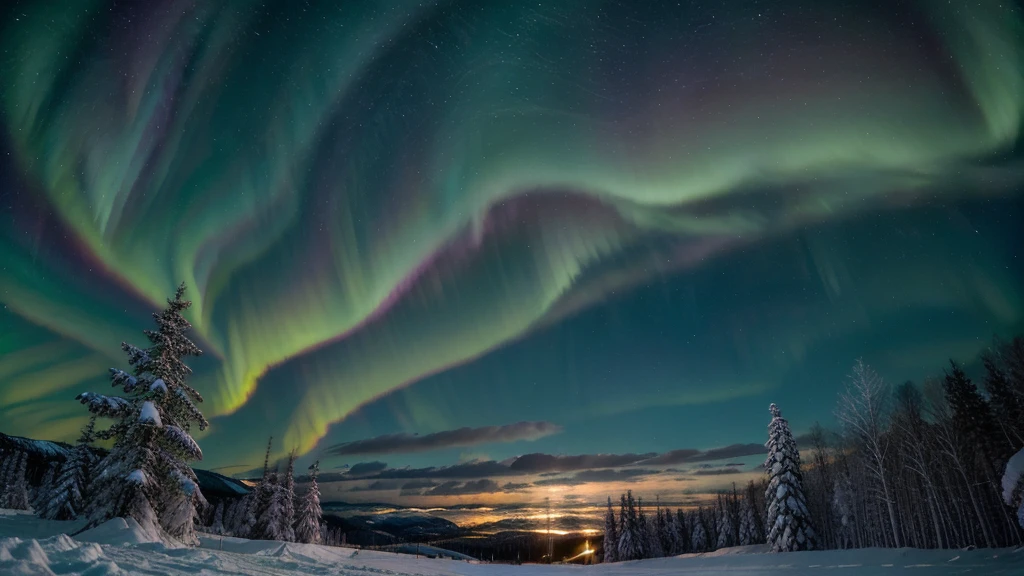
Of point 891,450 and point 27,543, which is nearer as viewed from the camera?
point 27,543

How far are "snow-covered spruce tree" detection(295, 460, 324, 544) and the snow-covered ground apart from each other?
23.4 meters

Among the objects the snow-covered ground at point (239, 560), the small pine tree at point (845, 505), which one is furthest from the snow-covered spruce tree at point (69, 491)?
the small pine tree at point (845, 505)

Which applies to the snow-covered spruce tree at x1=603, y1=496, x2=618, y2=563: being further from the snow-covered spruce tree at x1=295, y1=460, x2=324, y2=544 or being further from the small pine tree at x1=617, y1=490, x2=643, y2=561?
the snow-covered spruce tree at x1=295, y1=460, x2=324, y2=544

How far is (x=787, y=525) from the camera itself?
1534 inches

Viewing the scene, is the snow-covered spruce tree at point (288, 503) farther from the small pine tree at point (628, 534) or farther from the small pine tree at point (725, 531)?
the small pine tree at point (725, 531)

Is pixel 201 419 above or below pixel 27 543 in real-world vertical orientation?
above

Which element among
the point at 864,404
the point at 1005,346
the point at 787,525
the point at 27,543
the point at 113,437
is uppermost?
the point at 1005,346

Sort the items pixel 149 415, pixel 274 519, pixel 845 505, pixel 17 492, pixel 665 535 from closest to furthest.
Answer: pixel 149 415
pixel 274 519
pixel 845 505
pixel 17 492
pixel 665 535

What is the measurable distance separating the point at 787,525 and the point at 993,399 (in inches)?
745

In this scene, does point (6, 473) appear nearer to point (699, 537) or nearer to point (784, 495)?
point (784, 495)

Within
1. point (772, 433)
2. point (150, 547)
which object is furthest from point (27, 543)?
point (772, 433)

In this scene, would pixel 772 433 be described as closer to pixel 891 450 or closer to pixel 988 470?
pixel 988 470

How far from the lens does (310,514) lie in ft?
193

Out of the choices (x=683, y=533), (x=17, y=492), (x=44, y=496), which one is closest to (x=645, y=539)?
(x=683, y=533)
